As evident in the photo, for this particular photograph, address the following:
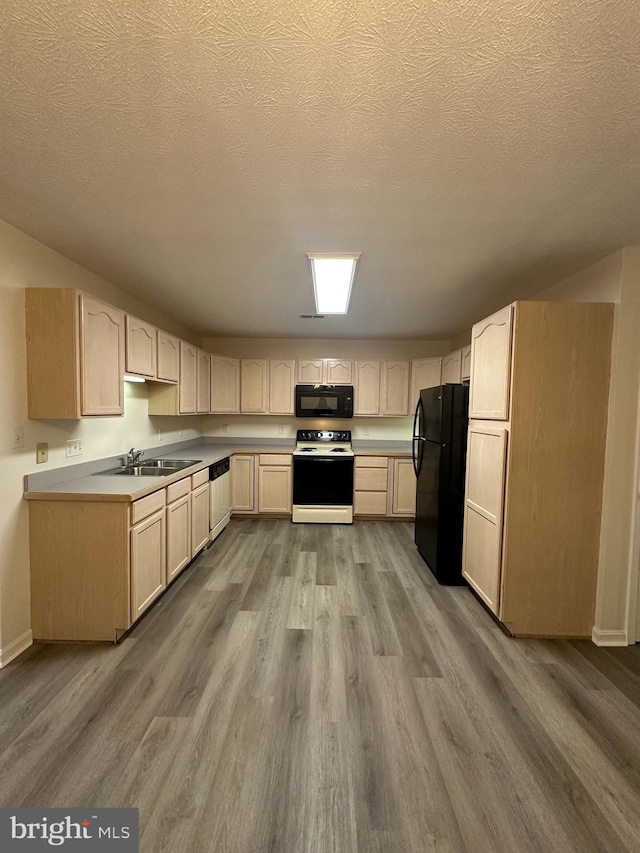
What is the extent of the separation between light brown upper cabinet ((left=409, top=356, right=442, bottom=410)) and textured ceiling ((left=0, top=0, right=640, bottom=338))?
232cm

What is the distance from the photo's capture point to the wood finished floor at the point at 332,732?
1228 millimetres

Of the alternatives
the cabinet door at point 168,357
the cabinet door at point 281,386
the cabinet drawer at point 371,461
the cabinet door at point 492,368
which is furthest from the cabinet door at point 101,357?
the cabinet drawer at point 371,461

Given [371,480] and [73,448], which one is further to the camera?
[371,480]

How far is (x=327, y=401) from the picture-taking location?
4.64 m

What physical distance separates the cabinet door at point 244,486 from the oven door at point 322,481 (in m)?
0.56

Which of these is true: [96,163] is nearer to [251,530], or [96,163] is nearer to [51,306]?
[51,306]

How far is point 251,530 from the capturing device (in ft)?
13.7

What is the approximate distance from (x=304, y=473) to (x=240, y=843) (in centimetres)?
331

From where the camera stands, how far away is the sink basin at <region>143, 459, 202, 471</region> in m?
3.38

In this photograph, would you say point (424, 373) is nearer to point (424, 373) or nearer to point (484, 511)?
point (424, 373)

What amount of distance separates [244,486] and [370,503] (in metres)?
1.63

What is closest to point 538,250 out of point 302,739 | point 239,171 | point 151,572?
point 239,171

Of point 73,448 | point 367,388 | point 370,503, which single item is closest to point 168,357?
point 73,448

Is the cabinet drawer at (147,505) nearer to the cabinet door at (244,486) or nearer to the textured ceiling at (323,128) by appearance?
the textured ceiling at (323,128)
